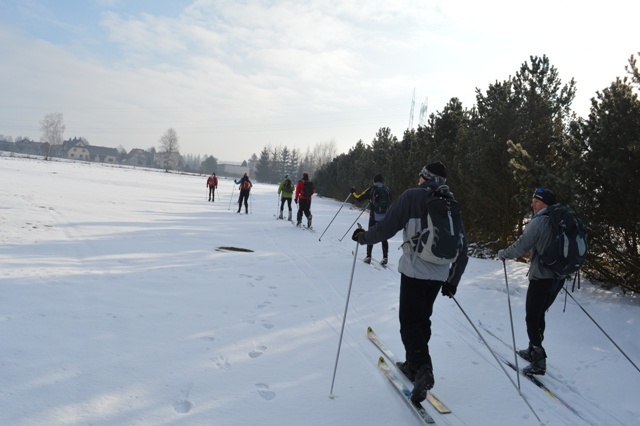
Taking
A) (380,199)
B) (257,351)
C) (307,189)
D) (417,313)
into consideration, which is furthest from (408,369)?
(307,189)

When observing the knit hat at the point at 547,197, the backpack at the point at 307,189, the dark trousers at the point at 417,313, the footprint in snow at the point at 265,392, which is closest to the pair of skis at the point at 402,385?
the dark trousers at the point at 417,313

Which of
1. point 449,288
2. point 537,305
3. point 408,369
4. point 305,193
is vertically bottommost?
point 408,369

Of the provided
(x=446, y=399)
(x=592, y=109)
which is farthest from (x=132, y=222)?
(x=592, y=109)

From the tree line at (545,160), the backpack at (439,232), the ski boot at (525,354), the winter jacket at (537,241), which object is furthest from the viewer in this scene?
the tree line at (545,160)

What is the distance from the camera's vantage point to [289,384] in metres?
3.38

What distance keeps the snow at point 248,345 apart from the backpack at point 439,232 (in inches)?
51.5

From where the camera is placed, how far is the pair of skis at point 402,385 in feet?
10.3

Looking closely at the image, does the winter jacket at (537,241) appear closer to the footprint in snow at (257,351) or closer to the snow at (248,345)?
the snow at (248,345)

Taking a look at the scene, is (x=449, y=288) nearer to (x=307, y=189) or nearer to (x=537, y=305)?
(x=537, y=305)

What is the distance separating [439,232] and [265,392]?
1989 mm

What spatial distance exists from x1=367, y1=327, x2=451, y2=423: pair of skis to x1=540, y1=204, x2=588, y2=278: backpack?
1.92m

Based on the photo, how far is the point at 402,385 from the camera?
350 centimetres

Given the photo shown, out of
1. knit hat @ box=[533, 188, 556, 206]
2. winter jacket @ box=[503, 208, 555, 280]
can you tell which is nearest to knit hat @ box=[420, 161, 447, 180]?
winter jacket @ box=[503, 208, 555, 280]

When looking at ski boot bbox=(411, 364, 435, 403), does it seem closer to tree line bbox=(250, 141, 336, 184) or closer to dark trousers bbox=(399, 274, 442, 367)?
dark trousers bbox=(399, 274, 442, 367)
